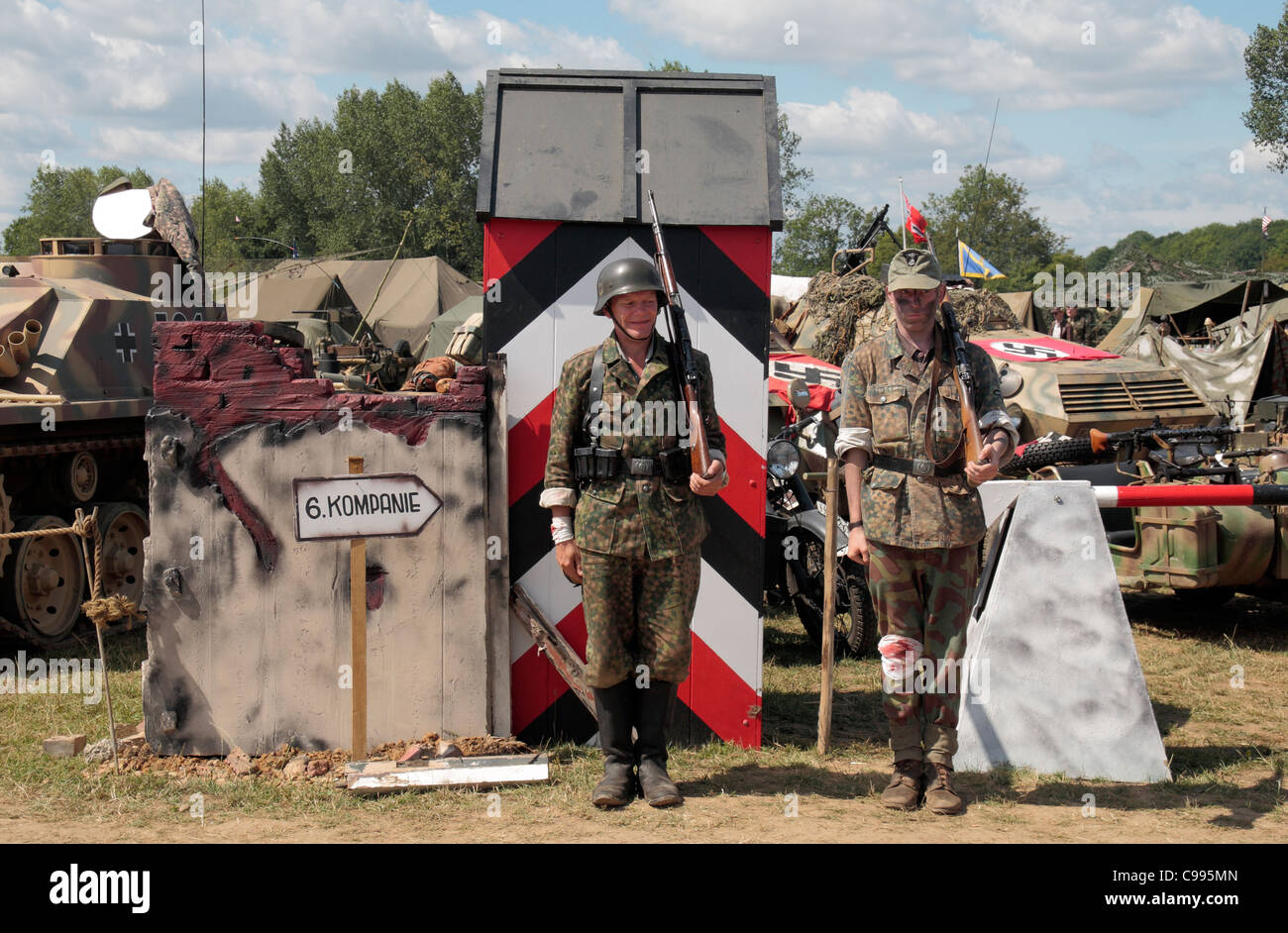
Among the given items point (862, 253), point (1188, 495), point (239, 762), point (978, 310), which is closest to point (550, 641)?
point (239, 762)

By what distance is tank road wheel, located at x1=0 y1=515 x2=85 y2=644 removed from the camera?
26.8 feet

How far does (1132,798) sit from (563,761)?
2.27 m

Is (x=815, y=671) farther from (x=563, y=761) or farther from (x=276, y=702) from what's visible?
(x=276, y=702)

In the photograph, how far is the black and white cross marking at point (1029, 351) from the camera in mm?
11148

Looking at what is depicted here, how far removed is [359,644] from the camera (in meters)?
5.00

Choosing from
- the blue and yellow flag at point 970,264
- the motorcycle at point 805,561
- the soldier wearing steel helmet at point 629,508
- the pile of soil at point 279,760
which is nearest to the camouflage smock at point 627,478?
the soldier wearing steel helmet at point 629,508

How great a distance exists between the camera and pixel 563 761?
5.18m

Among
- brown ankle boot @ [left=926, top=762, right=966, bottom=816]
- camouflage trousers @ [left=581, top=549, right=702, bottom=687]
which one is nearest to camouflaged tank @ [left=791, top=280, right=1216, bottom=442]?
brown ankle boot @ [left=926, top=762, right=966, bottom=816]

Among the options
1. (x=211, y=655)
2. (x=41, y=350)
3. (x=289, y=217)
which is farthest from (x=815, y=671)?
(x=289, y=217)

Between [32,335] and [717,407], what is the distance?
19.1 feet

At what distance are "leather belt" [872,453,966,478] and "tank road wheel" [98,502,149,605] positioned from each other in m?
6.51

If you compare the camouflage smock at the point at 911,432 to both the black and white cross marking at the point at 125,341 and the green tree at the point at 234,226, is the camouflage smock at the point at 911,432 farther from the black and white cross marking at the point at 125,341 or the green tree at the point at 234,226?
the green tree at the point at 234,226

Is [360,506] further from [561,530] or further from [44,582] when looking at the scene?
[44,582]

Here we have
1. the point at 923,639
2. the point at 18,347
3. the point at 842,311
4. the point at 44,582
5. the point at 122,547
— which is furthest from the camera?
the point at 842,311
